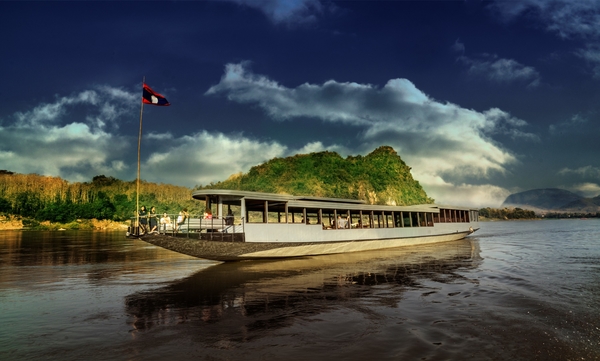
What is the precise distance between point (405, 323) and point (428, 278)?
7109mm

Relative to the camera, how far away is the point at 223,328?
8375 mm

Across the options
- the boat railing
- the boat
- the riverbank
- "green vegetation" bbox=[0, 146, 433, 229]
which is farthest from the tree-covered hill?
the boat railing

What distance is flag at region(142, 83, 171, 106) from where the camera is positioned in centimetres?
1952

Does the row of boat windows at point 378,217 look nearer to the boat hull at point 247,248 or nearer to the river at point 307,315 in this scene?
the boat hull at point 247,248

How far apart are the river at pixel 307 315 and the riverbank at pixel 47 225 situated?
89.2 metres

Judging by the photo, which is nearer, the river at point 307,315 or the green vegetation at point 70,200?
the river at point 307,315

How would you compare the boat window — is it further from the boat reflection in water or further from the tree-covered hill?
the tree-covered hill

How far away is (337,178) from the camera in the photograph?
159m

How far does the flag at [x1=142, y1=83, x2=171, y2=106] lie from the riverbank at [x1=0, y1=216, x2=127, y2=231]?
289ft

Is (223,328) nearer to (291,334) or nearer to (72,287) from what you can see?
(291,334)

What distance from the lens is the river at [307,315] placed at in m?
6.89

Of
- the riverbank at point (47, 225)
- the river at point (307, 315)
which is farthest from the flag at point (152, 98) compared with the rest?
the riverbank at point (47, 225)

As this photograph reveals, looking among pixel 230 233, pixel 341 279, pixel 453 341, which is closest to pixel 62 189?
pixel 230 233

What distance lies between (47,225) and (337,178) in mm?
106444
